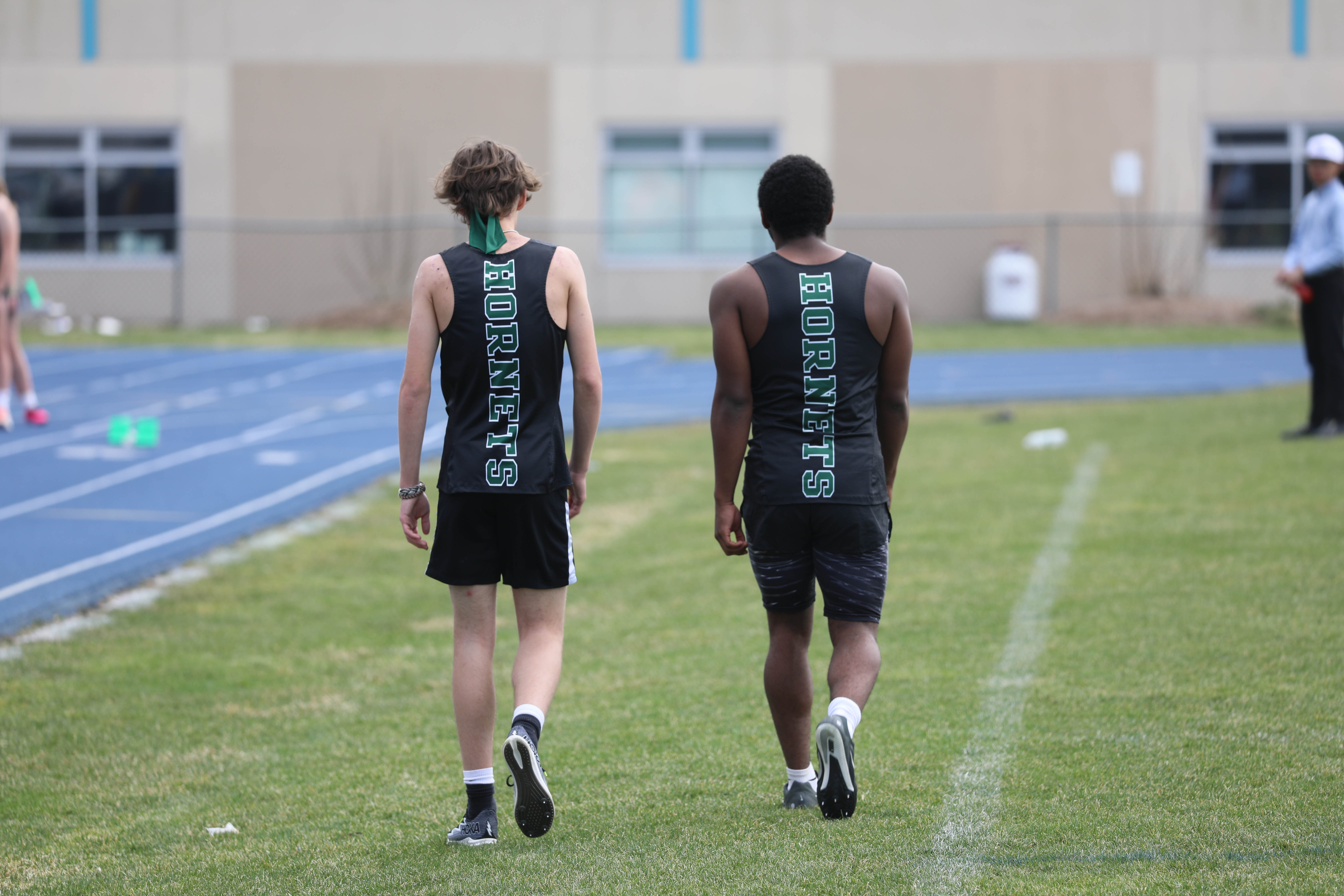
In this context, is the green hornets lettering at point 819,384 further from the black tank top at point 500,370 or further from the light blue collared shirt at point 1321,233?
the light blue collared shirt at point 1321,233

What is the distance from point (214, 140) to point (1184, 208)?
17.0 m

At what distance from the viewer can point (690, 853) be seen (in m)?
3.90

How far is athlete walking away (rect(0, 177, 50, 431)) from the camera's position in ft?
39.1

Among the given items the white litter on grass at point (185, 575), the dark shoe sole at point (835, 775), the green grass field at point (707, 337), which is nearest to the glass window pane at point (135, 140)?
the green grass field at point (707, 337)

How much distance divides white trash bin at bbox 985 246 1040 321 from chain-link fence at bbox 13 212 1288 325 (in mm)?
617

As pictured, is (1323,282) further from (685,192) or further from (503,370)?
(685,192)

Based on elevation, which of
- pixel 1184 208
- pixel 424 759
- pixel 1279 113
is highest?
pixel 1279 113

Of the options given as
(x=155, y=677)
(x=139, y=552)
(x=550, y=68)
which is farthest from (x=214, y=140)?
(x=155, y=677)

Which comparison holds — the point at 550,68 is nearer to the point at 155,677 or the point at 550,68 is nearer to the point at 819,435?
the point at 155,677

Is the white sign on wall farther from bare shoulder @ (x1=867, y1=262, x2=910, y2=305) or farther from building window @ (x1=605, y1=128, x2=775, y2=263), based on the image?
bare shoulder @ (x1=867, y1=262, x2=910, y2=305)

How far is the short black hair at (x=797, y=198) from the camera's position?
13.5 feet

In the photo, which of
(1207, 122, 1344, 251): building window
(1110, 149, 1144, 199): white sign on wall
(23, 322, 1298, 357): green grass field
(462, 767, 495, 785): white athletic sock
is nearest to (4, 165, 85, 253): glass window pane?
(23, 322, 1298, 357): green grass field

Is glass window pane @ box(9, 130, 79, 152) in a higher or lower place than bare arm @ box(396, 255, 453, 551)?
higher

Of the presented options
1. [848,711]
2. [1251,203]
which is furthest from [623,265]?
[848,711]
